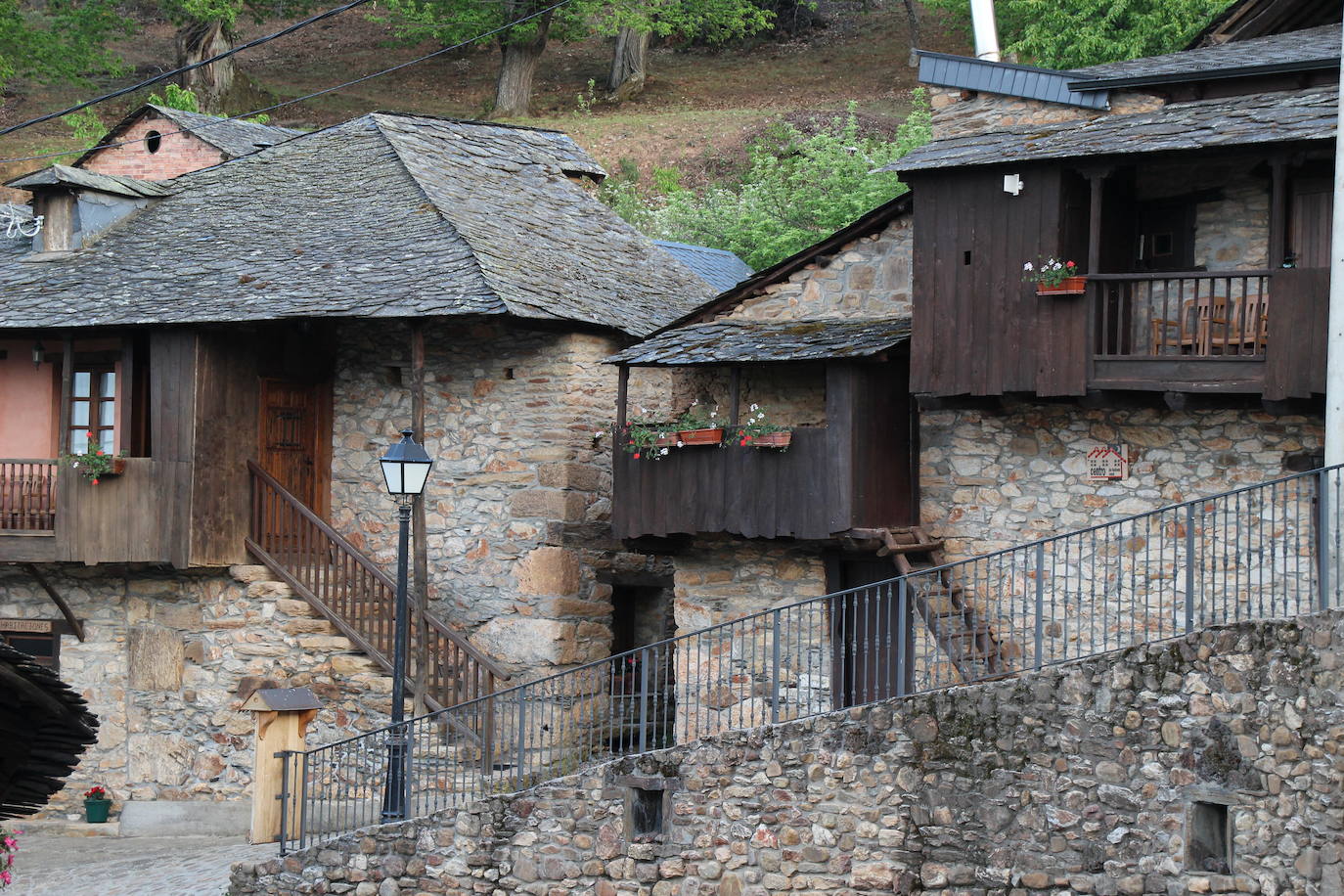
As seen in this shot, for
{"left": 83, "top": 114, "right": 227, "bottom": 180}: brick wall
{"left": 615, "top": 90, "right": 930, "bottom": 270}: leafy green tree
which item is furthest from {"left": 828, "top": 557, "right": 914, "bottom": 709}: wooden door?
{"left": 83, "top": 114, "right": 227, "bottom": 180}: brick wall

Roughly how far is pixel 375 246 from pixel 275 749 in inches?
217

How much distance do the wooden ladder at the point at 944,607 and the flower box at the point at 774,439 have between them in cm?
110

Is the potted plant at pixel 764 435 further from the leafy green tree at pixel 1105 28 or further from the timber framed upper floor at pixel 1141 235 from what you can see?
the leafy green tree at pixel 1105 28

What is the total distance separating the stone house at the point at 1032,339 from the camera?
1251 centimetres

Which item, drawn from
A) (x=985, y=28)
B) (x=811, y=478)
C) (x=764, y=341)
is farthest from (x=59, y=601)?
(x=985, y=28)

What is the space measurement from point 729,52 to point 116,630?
115 feet

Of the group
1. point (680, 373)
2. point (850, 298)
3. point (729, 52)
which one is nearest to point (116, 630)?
point (680, 373)

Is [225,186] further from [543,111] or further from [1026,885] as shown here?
[543,111]

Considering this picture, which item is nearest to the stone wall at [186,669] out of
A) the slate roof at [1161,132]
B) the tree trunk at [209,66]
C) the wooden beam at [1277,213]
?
the slate roof at [1161,132]

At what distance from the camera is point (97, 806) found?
1698 cm

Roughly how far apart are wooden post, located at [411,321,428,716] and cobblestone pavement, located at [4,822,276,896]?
6.30 ft

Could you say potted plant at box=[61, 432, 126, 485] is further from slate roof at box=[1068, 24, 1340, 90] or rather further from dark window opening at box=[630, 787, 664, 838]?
slate roof at box=[1068, 24, 1340, 90]

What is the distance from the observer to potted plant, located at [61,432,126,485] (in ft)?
53.8

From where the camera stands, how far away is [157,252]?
18000 mm
